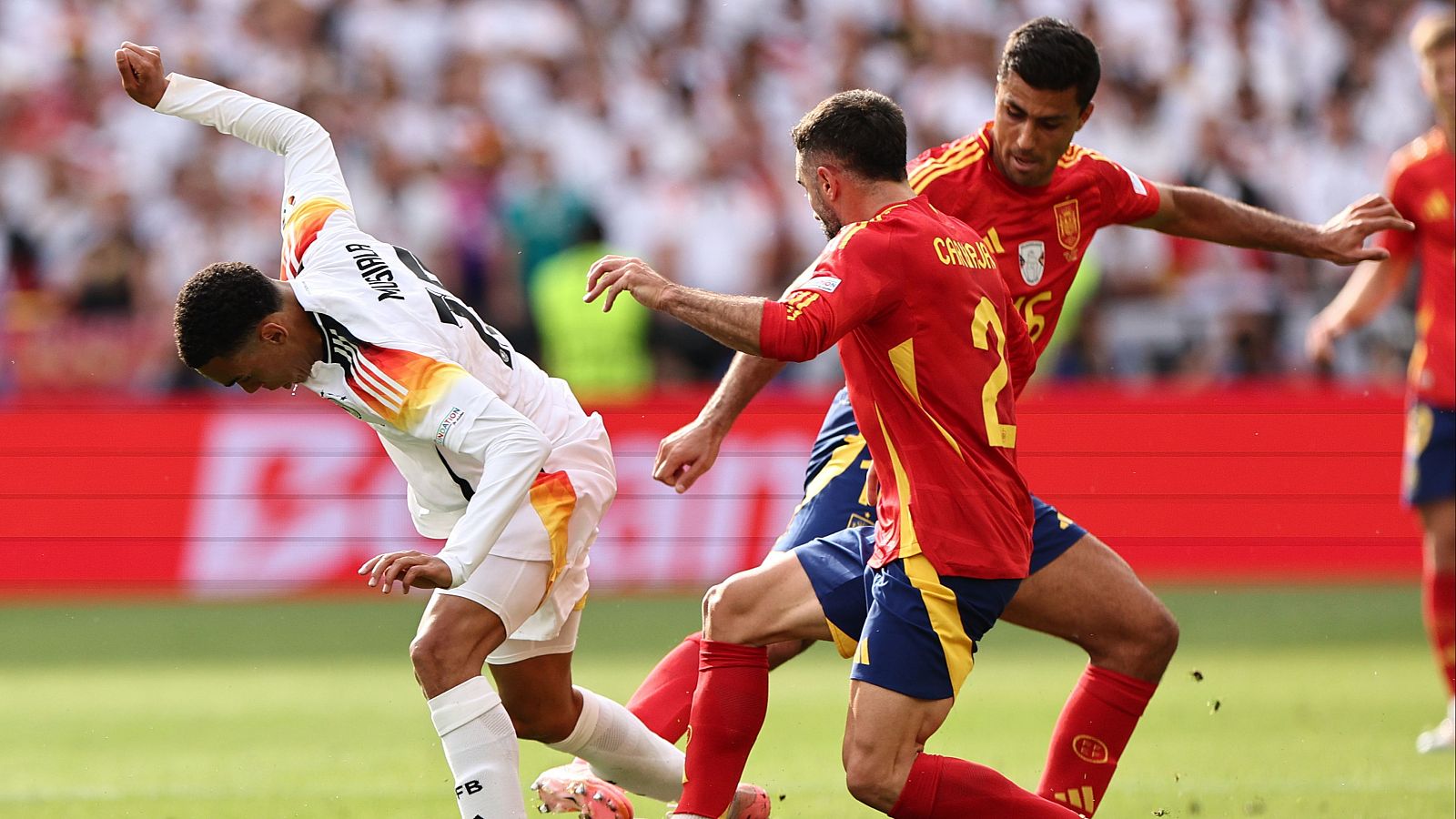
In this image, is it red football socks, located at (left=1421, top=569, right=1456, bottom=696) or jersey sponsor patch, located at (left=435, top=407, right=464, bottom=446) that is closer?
jersey sponsor patch, located at (left=435, top=407, right=464, bottom=446)

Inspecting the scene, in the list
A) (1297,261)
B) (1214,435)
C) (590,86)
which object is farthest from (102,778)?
(1297,261)

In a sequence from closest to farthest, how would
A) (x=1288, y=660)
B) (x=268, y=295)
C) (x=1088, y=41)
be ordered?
(x=268, y=295) → (x=1088, y=41) → (x=1288, y=660)

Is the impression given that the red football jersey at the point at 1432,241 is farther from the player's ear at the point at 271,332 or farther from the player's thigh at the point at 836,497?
the player's ear at the point at 271,332

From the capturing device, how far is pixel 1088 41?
5.70 meters

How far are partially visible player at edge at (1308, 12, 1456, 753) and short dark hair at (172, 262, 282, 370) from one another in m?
4.86

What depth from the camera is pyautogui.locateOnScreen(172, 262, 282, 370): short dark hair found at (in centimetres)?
500

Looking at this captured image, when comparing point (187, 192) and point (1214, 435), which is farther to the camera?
point (187, 192)

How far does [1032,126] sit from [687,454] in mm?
1465

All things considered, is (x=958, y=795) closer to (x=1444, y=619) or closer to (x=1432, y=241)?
(x=1444, y=619)

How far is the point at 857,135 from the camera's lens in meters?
4.94

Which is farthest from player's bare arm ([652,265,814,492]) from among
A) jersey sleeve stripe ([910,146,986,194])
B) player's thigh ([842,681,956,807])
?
player's thigh ([842,681,956,807])

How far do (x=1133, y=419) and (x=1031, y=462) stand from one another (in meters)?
0.75

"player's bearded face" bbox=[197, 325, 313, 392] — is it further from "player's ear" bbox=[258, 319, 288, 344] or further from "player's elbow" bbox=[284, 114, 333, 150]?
"player's elbow" bbox=[284, 114, 333, 150]

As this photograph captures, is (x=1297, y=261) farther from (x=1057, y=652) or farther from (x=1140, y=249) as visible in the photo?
(x=1057, y=652)
